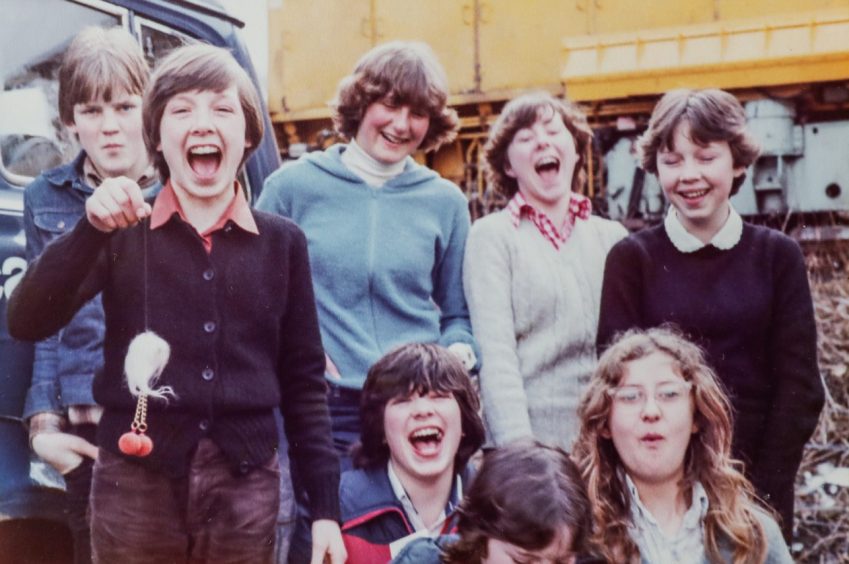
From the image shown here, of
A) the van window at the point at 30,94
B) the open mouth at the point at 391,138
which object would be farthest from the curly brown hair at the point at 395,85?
the van window at the point at 30,94

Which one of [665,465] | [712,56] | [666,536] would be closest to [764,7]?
[712,56]

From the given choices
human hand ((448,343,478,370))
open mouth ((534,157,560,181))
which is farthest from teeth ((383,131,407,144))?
human hand ((448,343,478,370))

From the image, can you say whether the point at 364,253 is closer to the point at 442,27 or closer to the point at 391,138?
the point at 391,138

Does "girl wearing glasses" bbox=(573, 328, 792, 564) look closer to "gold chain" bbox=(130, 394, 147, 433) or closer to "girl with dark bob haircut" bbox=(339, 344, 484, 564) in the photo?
"girl with dark bob haircut" bbox=(339, 344, 484, 564)

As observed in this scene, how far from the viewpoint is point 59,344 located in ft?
5.89

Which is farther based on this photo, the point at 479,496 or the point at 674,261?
the point at 674,261

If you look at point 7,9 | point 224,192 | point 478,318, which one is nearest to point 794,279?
point 478,318

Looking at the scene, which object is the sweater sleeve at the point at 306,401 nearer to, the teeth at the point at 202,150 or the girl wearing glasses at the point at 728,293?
the teeth at the point at 202,150

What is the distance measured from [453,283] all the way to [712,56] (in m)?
1.07

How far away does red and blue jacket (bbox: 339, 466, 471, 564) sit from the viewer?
6.02ft

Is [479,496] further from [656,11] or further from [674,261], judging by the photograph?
[656,11]

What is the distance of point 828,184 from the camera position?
260cm

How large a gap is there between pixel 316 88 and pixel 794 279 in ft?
4.35

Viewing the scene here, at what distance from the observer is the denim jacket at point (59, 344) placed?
1771mm
